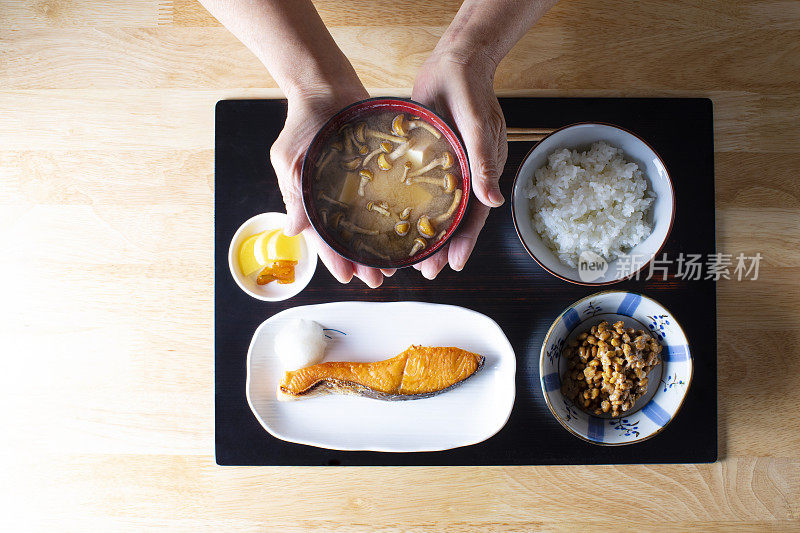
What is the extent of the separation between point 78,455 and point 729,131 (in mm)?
2160

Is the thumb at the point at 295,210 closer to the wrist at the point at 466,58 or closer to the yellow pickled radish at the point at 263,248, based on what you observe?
the yellow pickled radish at the point at 263,248

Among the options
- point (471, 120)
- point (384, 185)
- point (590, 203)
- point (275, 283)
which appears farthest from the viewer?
point (275, 283)

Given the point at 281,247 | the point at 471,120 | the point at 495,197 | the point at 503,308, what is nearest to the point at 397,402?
the point at 503,308

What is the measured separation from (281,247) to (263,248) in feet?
0.17

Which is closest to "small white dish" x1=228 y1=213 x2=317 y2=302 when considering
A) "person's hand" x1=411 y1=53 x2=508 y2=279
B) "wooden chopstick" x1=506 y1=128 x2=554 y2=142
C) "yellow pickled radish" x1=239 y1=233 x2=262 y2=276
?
"yellow pickled radish" x1=239 y1=233 x2=262 y2=276

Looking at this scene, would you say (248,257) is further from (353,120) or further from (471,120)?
(471,120)

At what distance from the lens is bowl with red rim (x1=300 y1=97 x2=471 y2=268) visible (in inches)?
A: 44.3

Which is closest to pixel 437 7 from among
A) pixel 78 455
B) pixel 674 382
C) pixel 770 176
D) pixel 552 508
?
pixel 770 176

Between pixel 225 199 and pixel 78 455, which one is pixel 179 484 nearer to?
pixel 78 455

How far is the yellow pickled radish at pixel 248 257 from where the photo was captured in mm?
1539

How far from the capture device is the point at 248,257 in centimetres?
154

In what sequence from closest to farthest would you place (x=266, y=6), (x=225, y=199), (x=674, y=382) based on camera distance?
(x=266, y=6), (x=674, y=382), (x=225, y=199)

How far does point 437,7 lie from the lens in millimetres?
1666

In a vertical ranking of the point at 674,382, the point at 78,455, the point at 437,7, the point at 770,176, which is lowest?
the point at 78,455
